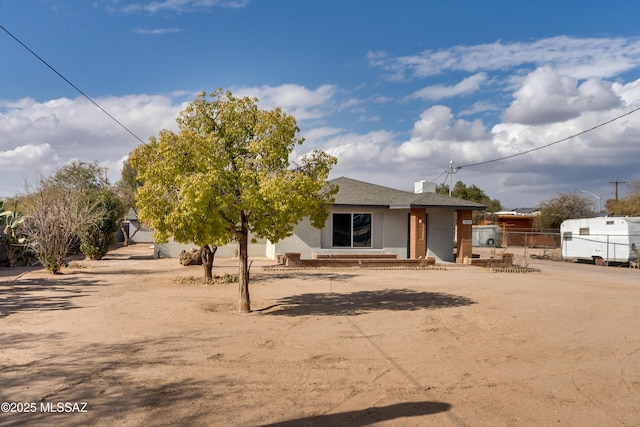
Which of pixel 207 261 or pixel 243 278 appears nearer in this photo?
pixel 243 278

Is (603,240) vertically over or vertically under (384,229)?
Result: under

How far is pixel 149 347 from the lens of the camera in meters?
8.39

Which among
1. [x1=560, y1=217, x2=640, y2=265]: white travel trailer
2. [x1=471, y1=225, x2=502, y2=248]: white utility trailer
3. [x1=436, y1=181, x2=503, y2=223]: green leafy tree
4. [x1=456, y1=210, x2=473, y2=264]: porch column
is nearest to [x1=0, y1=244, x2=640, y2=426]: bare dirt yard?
[x1=456, y1=210, x2=473, y2=264]: porch column

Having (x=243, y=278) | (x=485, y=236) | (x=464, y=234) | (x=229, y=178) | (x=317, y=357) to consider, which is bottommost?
(x=317, y=357)

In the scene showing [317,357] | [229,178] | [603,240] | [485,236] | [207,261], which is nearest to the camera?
[317,357]

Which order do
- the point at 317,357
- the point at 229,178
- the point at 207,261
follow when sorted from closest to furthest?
the point at 317,357, the point at 229,178, the point at 207,261

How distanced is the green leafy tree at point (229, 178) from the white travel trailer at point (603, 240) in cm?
2156

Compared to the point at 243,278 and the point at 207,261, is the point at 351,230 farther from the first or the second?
the point at 243,278

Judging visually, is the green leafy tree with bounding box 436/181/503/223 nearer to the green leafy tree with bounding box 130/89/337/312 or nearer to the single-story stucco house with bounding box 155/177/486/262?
the single-story stucco house with bounding box 155/177/486/262

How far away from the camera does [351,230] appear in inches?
1051

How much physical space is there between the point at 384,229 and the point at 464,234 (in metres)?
4.02

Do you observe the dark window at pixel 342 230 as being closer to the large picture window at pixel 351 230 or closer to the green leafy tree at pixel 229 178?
the large picture window at pixel 351 230

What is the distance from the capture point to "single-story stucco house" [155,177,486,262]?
26.1 meters

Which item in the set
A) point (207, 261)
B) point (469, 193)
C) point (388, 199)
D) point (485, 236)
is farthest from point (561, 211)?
point (207, 261)
